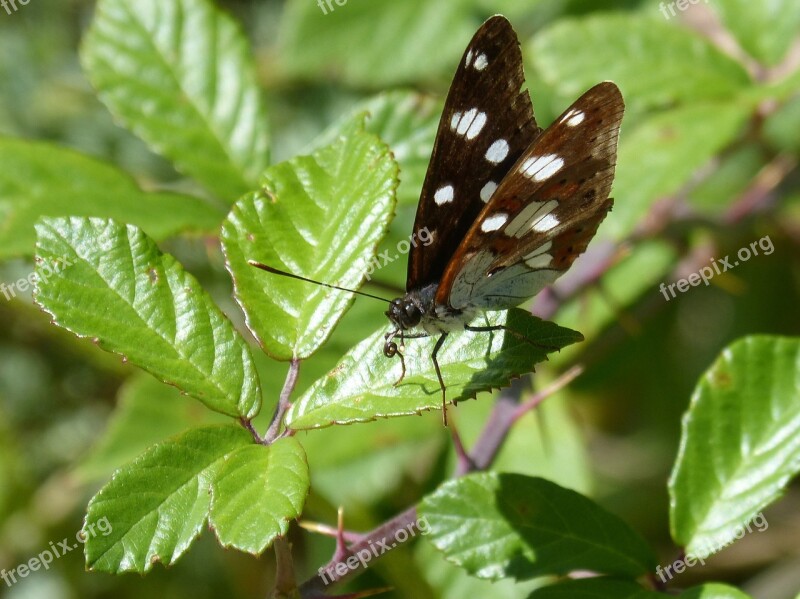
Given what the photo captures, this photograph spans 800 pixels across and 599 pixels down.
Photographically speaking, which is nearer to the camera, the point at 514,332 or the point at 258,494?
→ the point at 258,494

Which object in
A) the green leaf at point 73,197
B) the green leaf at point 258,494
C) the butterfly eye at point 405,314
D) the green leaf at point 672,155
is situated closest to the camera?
the green leaf at point 258,494

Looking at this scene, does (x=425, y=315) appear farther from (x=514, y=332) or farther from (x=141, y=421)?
(x=141, y=421)

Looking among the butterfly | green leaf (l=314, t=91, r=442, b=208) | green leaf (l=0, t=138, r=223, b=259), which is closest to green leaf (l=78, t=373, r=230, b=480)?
green leaf (l=0, t=138, r=223, b=259)

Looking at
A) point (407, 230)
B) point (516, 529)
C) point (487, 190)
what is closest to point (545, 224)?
point (487, 190)

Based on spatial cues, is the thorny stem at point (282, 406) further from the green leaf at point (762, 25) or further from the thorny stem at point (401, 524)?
the green leaf at point (762, 25)

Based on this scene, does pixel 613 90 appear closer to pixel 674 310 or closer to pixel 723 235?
pixel 723 235

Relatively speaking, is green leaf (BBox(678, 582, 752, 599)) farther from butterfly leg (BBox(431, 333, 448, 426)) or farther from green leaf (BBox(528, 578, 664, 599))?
butterfly leg (BBox(431, 333, 448, 426))

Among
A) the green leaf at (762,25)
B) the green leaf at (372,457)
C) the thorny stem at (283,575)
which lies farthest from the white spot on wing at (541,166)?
the green leaf at (372,457)
